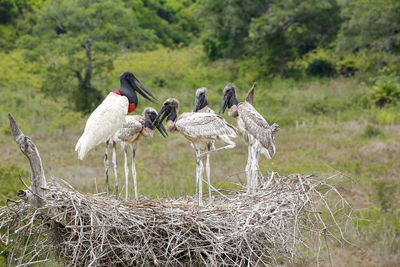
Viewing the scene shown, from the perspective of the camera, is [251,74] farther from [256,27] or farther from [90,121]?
[90,121]

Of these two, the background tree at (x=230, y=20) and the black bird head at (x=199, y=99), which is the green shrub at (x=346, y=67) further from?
the black bird head at (x=199, y=99)

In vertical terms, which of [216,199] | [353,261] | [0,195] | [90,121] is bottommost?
[353,261]

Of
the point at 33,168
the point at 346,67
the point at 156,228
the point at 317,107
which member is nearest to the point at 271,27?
the point at 346,67

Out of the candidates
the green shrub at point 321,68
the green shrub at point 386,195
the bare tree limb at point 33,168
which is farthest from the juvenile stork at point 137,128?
the green shrub at point 321,68

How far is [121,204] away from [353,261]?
938 centimetres

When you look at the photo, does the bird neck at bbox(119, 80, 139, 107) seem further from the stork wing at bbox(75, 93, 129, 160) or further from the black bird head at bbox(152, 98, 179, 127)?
the black bird head at bbox(152, 98, 179, 127)

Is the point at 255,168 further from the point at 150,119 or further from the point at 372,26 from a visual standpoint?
the point at 372,26

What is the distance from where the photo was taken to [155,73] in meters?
35.8

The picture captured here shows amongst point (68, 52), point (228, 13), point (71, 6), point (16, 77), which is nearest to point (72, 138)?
point (68, 52)

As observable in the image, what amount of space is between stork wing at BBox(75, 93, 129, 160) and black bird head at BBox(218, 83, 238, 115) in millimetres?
1561

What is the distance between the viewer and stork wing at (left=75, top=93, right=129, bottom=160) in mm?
7699

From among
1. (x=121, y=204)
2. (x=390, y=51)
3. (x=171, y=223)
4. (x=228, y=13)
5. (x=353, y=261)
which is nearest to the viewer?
(x=171, y=223)

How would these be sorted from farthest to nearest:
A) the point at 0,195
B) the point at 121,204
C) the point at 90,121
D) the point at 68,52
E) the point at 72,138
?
the point at 68,52 → the point at 72,138 → the point at 0,195 → the point at 90,121 → the point at 121,204

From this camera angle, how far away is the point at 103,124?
7.76 m
